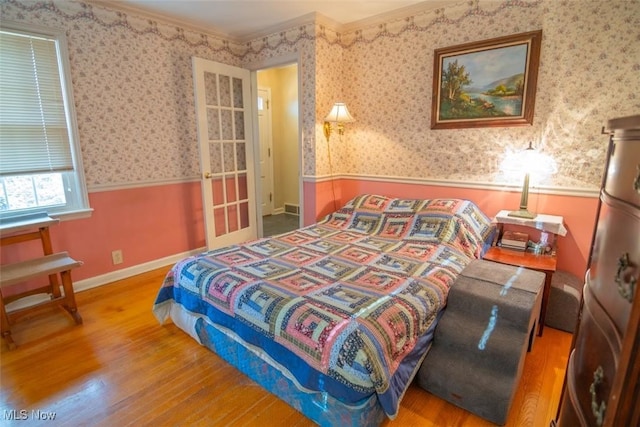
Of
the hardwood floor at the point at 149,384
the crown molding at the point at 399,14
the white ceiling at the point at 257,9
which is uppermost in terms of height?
the white ceiling at the point at 257,9

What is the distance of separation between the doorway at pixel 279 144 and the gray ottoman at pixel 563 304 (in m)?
3.34

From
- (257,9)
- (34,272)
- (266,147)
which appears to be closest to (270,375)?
(34,272)

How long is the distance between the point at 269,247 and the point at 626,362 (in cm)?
202

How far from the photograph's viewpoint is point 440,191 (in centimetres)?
301

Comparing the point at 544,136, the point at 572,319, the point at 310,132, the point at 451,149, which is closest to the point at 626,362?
the point at 572,319

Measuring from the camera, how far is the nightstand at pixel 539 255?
2.13 metres

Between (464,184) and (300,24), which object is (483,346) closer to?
(464,184)

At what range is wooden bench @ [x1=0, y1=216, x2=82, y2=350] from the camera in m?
2.08

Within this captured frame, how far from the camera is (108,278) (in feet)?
9.75

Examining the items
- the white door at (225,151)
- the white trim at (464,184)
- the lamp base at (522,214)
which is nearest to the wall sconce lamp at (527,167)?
the lamp base at (522,214)

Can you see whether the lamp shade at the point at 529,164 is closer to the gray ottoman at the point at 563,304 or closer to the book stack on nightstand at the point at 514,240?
the book stack on nightstand at the point at 514,240

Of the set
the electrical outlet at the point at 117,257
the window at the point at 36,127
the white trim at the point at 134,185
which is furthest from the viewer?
the electrical outlet at the point at 117,257

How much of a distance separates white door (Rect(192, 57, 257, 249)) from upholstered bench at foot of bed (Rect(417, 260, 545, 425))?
8.53 ft

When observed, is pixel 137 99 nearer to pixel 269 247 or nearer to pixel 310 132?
pixel 310 132
